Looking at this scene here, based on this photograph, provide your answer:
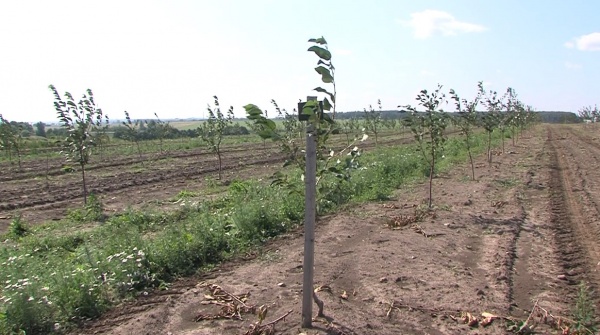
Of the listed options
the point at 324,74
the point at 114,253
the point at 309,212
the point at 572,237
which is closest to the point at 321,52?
the point at 324,74

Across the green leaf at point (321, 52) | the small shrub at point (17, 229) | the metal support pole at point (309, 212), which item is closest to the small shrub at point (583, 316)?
the metal support pole at point (309, 212)

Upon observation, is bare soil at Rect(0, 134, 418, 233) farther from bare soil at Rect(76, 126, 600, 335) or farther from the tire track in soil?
the tire track in soil

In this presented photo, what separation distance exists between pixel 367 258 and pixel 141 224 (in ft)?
17.9

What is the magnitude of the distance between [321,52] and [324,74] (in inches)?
7.3

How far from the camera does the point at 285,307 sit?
5043 millimetres

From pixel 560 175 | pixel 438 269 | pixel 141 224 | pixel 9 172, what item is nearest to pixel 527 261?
pixel 438 269

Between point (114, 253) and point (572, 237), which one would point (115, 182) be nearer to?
point (114, 253)

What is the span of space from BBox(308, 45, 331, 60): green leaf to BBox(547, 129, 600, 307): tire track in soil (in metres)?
4.23

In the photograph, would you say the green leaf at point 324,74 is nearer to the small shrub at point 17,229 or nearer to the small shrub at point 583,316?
the small shrub at point 583,316

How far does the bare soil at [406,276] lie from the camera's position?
15.9 ft

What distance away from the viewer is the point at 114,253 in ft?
21.6

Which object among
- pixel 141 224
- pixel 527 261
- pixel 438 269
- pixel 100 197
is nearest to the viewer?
pixel 438 269

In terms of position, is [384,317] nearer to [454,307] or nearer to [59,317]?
[454,307]

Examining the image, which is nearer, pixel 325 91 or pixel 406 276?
pixel 325 91
